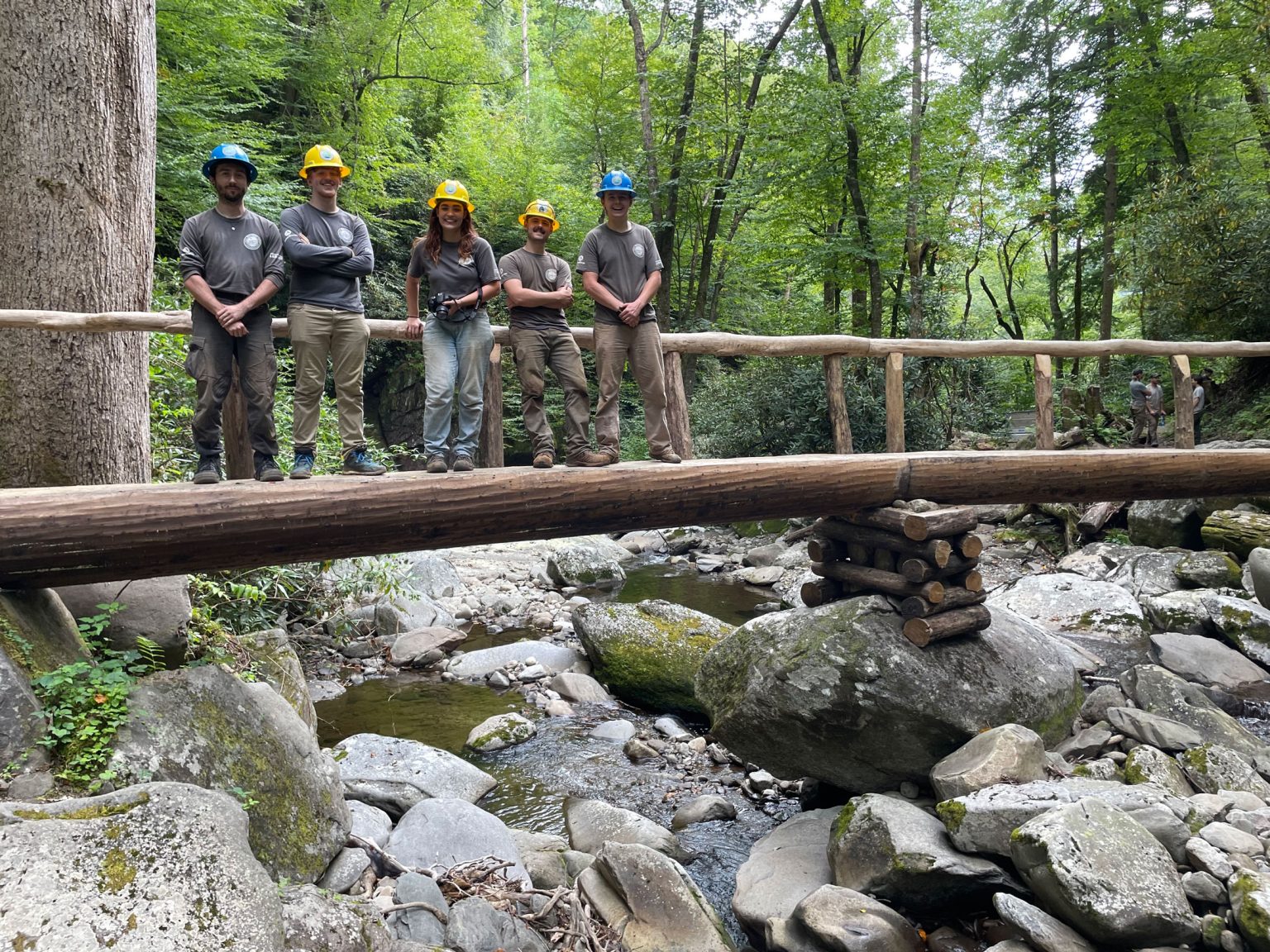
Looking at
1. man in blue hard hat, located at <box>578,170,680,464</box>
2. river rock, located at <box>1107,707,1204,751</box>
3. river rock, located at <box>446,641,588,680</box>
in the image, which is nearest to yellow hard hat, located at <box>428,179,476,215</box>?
man in blue hard hat, located at <box>578,170,680,464</box>

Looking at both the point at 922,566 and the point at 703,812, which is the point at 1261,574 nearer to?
the point at 922,566

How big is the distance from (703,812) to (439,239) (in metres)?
4.36

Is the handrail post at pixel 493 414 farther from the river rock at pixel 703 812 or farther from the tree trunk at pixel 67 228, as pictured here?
the river rock at pixel 703 812

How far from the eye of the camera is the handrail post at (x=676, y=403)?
18.5 ft

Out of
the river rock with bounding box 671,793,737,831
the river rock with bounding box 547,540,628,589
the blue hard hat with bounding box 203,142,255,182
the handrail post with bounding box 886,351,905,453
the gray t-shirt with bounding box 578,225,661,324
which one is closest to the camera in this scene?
the blue hard hat with bounding box 203,142,255,182

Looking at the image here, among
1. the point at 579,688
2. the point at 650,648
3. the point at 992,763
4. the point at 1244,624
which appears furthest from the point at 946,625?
the point at 1244,624

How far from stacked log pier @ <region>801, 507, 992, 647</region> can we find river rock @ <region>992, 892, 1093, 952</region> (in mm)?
1981

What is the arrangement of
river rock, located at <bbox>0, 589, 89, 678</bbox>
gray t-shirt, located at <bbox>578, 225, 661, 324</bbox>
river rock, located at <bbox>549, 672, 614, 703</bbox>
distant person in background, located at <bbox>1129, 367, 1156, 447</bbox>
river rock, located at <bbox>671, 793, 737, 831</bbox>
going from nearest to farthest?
river rock, located at <bbox>0, 589, 89, 678</bbox> < gray t-shirt, located at <bbox>578, 225, 661, 324</bbox> < river rock, located at <bbox>671, 793, 737, 831</bbox> < river rock, located at <bbox>549, 672, 614, 703</bbox> < distant person in background, located at <bbox>1129, 367, 1156, 447</bbox>

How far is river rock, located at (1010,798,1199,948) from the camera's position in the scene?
3.84 meters

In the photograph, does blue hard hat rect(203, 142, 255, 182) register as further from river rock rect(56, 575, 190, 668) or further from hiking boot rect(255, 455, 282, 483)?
river rock rect(56, 575, 190, 668)

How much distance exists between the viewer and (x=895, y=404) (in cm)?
629

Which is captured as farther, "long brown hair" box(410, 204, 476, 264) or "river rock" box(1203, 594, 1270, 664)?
"river rock" box(1203, 594, 1270, 664)

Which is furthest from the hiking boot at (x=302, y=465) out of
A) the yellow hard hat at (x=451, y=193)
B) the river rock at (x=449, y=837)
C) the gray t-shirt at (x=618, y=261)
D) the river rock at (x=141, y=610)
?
the river rock at (x=449, y=837)

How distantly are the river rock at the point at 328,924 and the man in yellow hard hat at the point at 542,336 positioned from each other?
8.09ft
